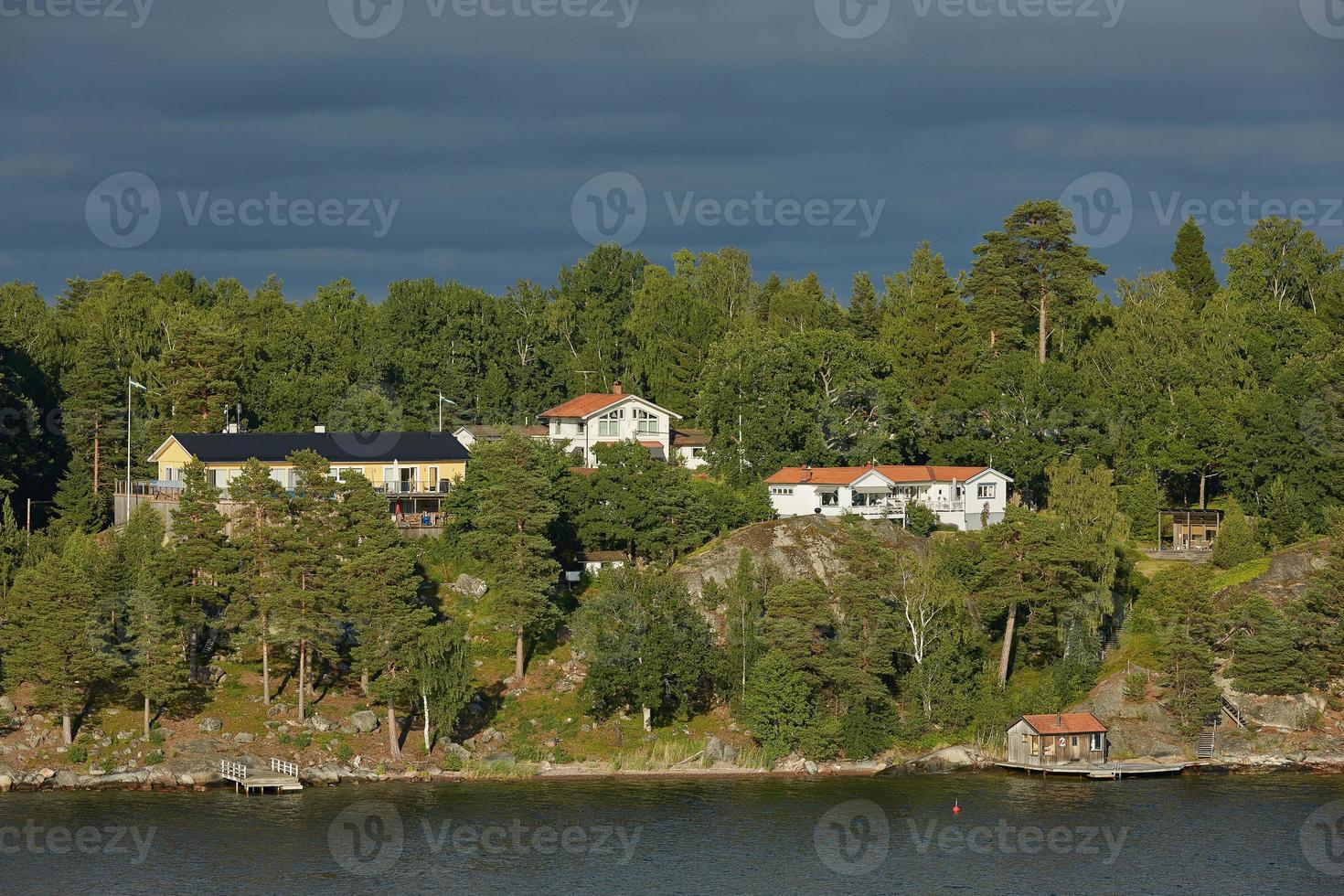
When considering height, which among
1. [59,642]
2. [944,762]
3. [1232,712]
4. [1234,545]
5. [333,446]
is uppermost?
[333,446]

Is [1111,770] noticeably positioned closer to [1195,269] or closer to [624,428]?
[624,428]

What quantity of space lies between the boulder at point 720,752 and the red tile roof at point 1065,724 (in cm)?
1609

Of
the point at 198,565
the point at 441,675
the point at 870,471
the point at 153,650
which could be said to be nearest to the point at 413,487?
the point at 198,565

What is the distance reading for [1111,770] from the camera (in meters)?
85.2

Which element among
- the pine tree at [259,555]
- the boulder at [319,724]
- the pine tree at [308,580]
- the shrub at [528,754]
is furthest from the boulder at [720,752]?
the pine tree at [259,555]

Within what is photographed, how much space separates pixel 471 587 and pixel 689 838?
2854 centimetres

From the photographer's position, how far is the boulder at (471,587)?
96438 millimetres

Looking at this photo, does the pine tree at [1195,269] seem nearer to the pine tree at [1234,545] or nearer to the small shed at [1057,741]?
the pine tree at [1234,545]

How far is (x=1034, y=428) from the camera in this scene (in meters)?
114

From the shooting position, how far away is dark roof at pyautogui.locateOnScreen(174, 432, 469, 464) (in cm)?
10450

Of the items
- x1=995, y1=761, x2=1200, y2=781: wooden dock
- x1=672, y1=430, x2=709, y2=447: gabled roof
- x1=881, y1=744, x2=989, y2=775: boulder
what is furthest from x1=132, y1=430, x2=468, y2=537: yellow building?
x1=995, y1=761, x2=1200, y2=781: wooden dock

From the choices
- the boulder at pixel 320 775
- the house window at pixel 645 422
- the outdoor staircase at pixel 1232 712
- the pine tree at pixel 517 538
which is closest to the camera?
the boulder at pixel 320 775

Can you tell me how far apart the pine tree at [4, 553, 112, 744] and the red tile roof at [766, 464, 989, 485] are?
44764 mm

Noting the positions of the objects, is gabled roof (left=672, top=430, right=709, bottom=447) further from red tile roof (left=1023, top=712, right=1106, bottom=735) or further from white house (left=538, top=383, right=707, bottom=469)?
red tile roof (left=1023, top=712, right=1106, bottom=735)
